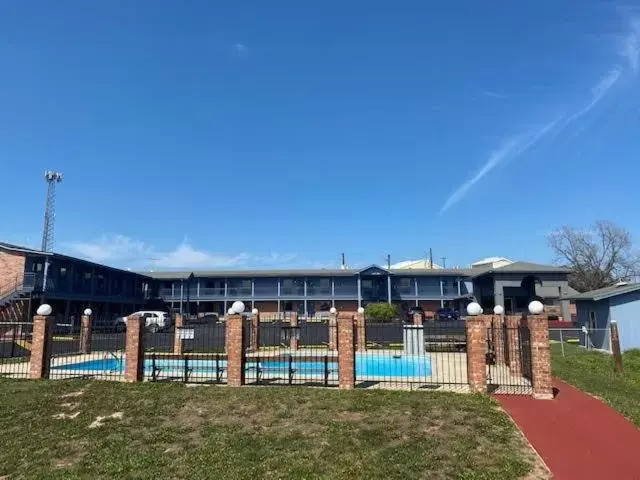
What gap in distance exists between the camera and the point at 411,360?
20672 mm

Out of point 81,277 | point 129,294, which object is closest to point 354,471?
point 81,277

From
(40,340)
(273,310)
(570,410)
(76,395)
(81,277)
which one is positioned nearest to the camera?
(570,410)

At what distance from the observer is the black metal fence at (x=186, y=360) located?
46.0ft

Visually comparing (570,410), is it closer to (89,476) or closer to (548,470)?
(548,470)

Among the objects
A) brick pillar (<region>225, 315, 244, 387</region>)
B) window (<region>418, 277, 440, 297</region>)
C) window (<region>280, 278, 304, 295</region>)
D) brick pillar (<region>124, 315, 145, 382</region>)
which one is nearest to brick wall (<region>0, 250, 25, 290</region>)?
brick pillar (<region>124, 315, 145, 382</region>)

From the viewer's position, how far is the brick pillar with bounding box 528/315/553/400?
11516 millimetres

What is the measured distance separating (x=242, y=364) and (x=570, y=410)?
761 centimetres

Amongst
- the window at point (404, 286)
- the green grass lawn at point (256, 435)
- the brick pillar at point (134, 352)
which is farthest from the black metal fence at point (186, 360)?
the window at point (404, 286)

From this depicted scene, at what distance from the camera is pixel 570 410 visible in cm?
1062

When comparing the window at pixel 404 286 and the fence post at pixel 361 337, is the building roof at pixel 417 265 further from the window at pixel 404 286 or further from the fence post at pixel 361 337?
the fence post at pixel 361 337

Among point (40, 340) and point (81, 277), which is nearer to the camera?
point (40, 340)

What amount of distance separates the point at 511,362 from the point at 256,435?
383 inches

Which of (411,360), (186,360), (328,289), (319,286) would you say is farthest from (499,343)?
(319,286)

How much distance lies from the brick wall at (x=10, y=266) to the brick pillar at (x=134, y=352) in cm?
2716
